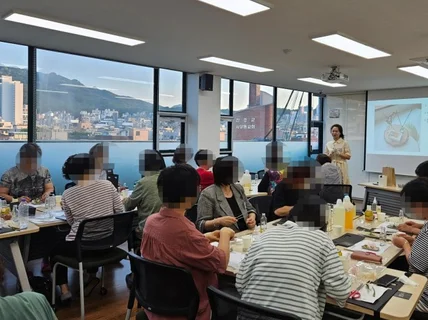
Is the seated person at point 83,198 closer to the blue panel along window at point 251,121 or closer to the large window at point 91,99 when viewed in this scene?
the large window at point 91,99

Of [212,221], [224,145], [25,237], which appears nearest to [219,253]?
[212,221]

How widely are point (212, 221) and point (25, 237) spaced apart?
1804 millimetres

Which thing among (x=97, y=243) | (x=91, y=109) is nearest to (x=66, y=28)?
(x=91, y=109)

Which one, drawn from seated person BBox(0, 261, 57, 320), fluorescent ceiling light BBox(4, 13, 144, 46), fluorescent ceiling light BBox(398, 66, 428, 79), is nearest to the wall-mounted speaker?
fluorescent ceiling light BBox(4, 13, 144, 46)

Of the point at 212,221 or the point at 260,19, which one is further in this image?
the point at 260,19

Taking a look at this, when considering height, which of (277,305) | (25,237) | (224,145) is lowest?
(25,237)

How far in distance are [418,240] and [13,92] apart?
4575 millimetres

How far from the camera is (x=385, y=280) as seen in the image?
186 centimetres

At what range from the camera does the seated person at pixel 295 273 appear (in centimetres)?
148

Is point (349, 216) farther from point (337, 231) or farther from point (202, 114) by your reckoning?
point (202, 114)

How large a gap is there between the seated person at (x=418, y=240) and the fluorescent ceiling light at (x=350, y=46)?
2061mm

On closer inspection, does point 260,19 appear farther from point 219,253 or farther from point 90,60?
point 90,60

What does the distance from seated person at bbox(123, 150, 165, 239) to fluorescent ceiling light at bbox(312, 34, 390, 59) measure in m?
2.16

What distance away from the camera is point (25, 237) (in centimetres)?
331
